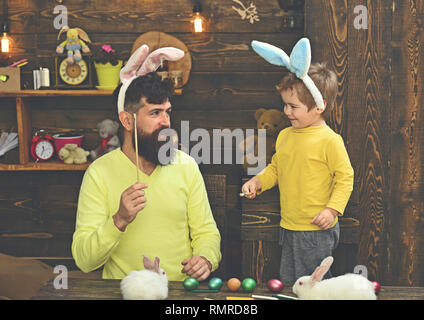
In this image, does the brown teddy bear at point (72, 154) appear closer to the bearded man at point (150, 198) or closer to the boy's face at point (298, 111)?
the bearded man at point (150, 198)

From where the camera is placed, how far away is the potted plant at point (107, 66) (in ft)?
10.7

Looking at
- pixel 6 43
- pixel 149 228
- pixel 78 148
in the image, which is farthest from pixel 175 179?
pixel 6 43

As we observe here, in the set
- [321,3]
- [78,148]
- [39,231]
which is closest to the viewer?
[321,3]

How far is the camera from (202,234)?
2.19 meters

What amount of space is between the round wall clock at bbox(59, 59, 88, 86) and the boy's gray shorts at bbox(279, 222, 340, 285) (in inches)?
65.1

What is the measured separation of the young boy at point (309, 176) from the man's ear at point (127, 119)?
0.54 metres

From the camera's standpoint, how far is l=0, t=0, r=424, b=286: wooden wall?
2508mm

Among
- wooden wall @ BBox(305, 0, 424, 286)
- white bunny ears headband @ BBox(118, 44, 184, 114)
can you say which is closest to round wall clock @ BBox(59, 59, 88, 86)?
white bunny ears headband @ BBox(118, 44, 184, 114)

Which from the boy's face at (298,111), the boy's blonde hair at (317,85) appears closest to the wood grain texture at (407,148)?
the boy's blonde hair at (317,85)

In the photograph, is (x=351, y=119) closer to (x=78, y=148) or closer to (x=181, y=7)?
(x=181, y=7)

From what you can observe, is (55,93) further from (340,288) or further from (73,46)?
(340,288)

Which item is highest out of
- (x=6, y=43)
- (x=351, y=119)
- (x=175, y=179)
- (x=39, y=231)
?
(x=6, y=43)

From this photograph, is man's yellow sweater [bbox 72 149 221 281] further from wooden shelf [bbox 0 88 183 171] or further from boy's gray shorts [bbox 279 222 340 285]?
wooden shelf [bbox 0 88 183 171]

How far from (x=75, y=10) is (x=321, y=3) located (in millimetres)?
1605
